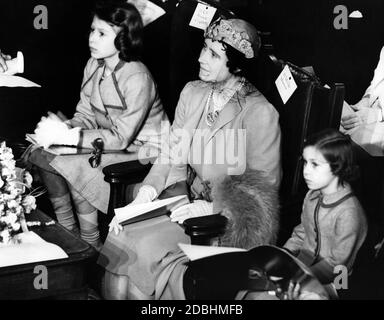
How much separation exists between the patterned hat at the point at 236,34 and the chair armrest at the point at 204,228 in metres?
0.57

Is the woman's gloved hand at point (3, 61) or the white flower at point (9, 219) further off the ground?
the woman's gloved hand at point (3, 61)

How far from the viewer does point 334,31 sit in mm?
1905

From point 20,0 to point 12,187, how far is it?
893 millimetres

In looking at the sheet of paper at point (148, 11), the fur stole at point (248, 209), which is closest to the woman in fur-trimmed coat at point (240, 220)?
the fur stole at point (248, 209)

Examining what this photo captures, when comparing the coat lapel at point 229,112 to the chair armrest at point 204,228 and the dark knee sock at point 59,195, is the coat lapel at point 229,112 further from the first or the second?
the dark knee sock at point 59,195

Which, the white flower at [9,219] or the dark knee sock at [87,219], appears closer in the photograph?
the white flower at [9,219]

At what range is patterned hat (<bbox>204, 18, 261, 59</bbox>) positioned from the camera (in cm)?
191

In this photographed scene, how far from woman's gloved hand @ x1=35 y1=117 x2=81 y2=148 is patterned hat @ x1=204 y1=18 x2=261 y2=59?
26.0 inches

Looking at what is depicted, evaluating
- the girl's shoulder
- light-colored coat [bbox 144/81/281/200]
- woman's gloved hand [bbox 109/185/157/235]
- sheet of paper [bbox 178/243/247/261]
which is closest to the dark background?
the girl's shoulder

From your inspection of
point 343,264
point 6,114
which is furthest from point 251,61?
point 6,114

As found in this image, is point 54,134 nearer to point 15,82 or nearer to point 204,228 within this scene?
point 15,82

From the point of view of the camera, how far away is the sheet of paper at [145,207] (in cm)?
191

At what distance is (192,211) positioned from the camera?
191 cm
